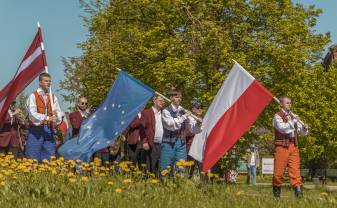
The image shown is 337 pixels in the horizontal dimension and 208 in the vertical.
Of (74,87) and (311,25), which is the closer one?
(311,25)

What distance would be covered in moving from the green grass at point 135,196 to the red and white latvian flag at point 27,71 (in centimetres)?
361

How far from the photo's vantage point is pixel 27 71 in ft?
42.1

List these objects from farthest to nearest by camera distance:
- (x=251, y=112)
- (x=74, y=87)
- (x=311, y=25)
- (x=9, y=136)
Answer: (x=74, y=87) < (x=311, y=25) < (x=9, y=136) < (x=251, y=112)

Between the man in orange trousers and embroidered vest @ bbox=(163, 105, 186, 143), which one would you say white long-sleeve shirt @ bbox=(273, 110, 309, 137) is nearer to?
the man in orange trousers

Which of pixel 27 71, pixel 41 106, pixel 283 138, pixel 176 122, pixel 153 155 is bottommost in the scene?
pixel 153 155

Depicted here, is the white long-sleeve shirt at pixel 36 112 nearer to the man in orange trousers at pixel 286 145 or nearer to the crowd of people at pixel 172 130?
the crowd of people at pixel 172 130

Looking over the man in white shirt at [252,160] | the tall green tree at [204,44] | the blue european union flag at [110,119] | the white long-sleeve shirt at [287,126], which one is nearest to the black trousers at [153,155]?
the blue european union flag at [110,119]

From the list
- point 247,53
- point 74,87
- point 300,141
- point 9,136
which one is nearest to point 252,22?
point 247,53

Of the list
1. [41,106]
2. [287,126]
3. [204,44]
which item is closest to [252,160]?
[204,44]

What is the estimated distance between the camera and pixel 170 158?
40.4 feet

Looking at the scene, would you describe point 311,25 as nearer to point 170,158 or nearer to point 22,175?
point 170,158

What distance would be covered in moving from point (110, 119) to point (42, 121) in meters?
1.17

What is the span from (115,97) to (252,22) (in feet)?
59.3

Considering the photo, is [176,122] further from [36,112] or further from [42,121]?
[36,112]
